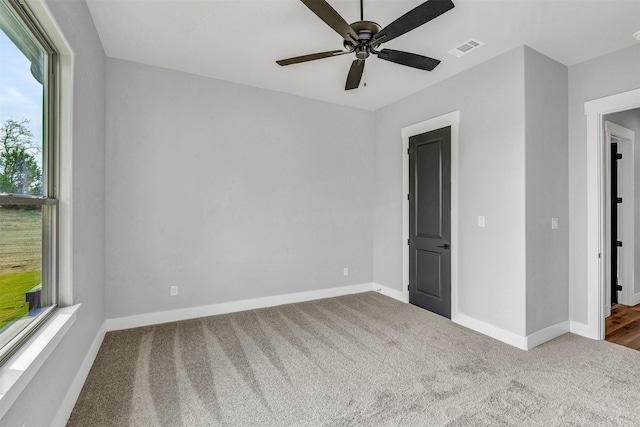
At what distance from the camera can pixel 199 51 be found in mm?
3109

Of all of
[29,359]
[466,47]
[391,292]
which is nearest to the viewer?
[29,359]

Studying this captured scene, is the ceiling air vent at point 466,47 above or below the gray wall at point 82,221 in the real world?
above

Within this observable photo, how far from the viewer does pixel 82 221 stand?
2258 millimetres

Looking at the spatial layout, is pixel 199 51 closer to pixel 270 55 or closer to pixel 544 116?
pixel 270 55

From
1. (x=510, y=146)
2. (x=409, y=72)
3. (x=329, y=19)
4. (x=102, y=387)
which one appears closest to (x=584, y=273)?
(x=510, y=146)

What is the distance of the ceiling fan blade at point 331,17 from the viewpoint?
1810 mm

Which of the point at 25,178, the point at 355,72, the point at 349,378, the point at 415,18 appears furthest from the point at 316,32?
the point at 349,378

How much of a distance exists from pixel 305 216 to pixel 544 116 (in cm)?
292

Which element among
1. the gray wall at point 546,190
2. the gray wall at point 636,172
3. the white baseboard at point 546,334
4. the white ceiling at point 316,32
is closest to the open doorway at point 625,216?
the gray wall at point 636,172

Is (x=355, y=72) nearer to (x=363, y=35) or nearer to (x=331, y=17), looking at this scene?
(x=363, y=35)

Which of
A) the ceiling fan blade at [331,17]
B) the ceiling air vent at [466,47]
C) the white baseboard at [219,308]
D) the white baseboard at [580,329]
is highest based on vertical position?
the ceiling air vent at [466,47]

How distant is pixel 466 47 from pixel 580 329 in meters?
3.08

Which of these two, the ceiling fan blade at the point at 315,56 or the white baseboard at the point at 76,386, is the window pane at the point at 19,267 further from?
the ceiling fan blade at the point at 315,56

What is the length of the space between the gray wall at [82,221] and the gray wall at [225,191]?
27cm
